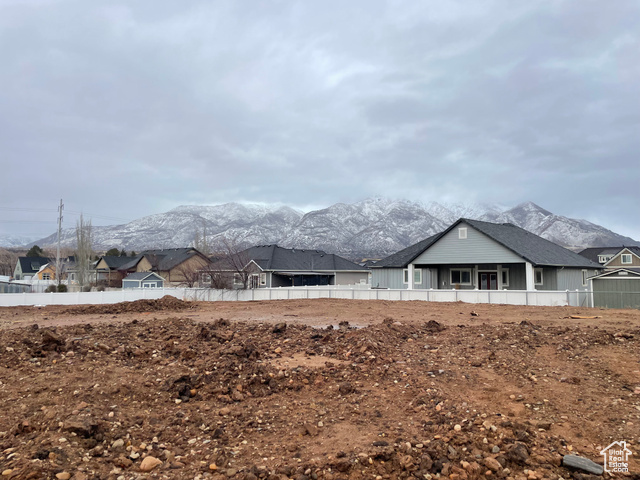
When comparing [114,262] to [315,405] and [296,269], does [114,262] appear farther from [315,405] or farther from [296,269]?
[315,405]

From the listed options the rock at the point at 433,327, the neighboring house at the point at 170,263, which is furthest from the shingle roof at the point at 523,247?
the neighboring house at the point at 170,263

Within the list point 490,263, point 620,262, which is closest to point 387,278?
point 490,263

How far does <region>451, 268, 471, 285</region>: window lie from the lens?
31719 mm

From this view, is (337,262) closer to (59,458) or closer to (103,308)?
(103,308)

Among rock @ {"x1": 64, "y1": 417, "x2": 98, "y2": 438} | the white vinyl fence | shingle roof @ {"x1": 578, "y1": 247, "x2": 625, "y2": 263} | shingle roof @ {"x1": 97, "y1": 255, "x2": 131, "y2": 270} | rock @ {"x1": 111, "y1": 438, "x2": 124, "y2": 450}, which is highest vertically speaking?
shingle roof @ {"x1": 578, "y1": 247, "x2": 625, "y2": 263}

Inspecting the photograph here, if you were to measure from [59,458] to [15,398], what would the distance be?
2306mm

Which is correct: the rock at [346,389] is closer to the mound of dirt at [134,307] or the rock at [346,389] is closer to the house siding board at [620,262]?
the mound of dirt at [134,307]

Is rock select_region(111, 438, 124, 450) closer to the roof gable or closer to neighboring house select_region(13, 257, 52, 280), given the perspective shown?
the roof gable

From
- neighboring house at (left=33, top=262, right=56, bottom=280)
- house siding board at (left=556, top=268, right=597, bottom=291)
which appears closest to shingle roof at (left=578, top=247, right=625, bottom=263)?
house siding board at (left=556, top=268, right=597, bottom=291)

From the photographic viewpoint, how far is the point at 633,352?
822cm

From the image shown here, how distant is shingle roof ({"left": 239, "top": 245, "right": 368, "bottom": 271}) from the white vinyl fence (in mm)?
12223

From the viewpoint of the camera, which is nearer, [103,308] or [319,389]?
[319,389]

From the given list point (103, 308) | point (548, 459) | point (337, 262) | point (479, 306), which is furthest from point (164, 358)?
point (337, 262)

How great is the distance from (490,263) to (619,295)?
25.4 ft
